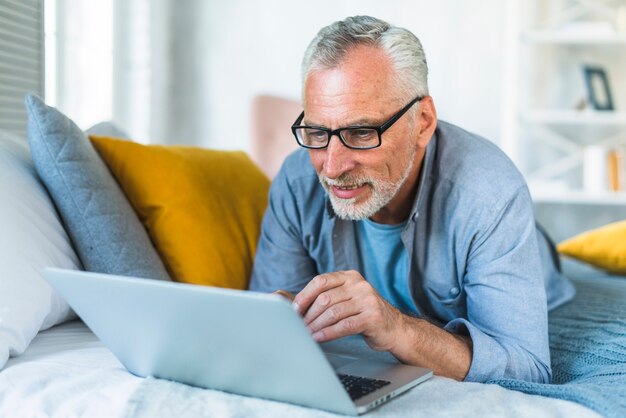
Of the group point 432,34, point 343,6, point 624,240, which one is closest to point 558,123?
point 432,34

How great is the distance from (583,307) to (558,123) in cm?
206

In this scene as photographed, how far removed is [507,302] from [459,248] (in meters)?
0.15

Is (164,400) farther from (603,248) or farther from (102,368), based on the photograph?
(603,248)

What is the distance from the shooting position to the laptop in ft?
2.76

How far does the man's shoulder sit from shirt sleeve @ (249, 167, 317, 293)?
0.32m

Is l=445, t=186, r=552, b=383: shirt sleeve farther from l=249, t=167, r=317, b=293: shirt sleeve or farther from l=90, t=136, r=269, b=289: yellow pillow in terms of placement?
l=90, t=136, r=269, b=289: yellow pillow

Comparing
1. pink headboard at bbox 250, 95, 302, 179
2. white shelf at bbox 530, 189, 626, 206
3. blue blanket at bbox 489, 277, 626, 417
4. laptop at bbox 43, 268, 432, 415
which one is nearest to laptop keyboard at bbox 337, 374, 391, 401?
laptop at bbox 43, 268, 432, 415

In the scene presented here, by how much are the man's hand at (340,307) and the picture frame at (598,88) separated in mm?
2606

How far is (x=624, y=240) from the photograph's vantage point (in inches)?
86.3

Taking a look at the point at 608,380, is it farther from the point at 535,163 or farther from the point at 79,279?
the point at 535,163

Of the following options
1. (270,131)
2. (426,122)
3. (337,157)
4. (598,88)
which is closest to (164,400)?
(337,157)

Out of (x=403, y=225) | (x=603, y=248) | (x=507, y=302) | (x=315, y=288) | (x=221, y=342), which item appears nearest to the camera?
(x=221, y=342)

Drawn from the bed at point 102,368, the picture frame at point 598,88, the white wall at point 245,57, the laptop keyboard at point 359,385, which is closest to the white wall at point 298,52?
the white wall at point 245,57

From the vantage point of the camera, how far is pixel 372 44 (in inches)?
53.7
